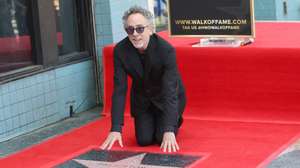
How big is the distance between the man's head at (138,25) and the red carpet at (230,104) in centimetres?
95

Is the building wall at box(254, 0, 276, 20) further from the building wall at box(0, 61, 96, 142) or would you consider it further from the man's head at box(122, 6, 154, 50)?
the man's head at box(122, 6, 154, 50)

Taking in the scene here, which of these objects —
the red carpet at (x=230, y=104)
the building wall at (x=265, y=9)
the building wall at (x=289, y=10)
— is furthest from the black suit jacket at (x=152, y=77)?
the building wall at (x=289, y=10)

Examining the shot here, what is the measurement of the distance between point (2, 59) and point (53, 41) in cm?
73

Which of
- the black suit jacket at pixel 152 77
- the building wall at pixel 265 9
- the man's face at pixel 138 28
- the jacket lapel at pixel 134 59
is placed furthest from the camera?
the building wall at pixel 265 9

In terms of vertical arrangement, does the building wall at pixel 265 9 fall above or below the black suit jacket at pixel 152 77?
above

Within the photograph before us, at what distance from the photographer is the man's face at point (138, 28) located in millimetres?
5691

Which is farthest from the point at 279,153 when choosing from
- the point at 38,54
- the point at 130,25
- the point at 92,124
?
the point at 38,54

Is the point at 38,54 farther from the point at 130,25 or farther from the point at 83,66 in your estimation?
the point at 130,25

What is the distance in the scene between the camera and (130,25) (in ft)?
18.7

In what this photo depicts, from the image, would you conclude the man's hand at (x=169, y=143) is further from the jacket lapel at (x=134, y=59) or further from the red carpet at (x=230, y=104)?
the jacket lapel at (x=134, y=59)

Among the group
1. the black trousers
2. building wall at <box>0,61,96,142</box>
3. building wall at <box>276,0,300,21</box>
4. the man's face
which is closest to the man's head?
the man's face

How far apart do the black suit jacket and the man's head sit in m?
0.16

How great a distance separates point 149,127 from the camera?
615 cm

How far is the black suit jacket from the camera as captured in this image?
587cm
